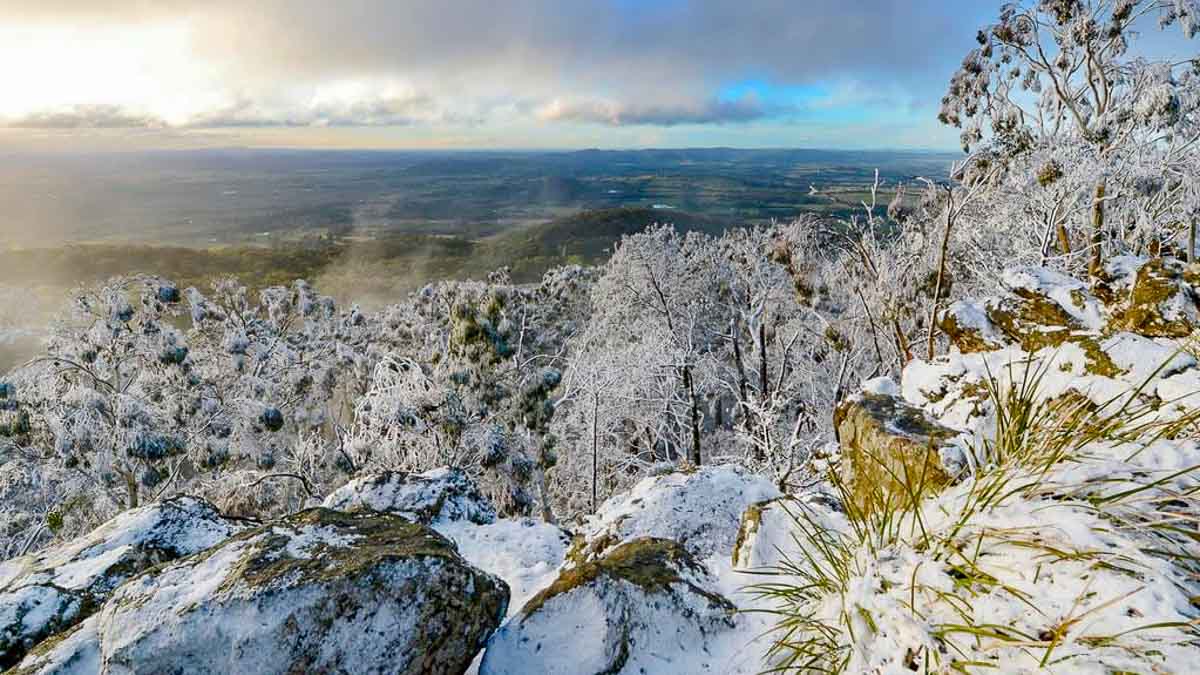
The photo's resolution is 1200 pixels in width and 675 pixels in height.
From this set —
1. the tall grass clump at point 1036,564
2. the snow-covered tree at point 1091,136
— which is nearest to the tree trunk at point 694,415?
the snow-covered tree at point 1091,136

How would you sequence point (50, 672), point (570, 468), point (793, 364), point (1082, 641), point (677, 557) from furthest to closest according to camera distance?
1. point (793, 364)
2. point (570, 468)
3. point (677, 557)
4. point (50, 672)
5. point (1082, 641)

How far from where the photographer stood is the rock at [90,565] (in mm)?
3594

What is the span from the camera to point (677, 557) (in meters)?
4.01

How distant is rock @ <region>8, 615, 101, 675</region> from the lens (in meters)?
2.93

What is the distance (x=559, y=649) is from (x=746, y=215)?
62.6 meters

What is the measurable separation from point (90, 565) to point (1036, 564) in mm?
5727

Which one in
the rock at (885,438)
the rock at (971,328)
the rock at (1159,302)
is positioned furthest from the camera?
the rock at (971,328)

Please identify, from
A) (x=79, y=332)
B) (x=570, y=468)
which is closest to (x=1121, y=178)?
(x=570, y=468)

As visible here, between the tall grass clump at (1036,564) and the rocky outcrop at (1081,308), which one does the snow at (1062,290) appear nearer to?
the rocky outcrop at (1081,308)

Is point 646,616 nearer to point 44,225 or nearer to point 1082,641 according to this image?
point 1082,641

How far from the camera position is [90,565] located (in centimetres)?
430

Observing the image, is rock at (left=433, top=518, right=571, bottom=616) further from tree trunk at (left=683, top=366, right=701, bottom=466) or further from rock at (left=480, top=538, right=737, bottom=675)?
tree trunk at (left=683, top=366, right=701, bottom=466)

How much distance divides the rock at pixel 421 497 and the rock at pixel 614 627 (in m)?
2.92

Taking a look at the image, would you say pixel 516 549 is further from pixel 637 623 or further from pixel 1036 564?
pixel 1036 564
